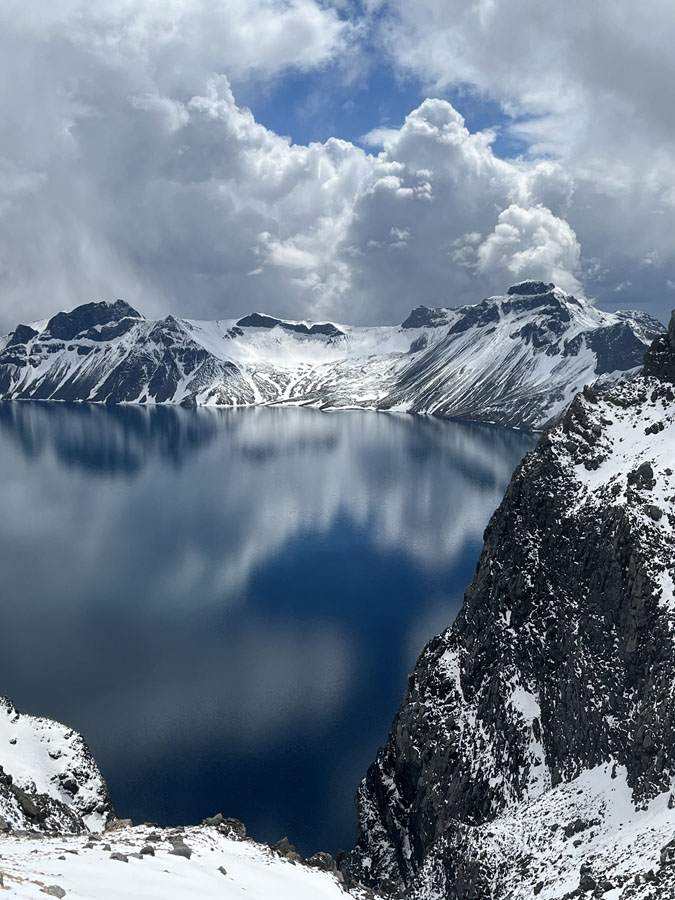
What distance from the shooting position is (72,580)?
12425 cm

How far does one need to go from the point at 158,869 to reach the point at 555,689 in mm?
44811

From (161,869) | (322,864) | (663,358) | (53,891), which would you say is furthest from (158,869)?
(663,358)

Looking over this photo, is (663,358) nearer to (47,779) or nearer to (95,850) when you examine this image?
(95,850)

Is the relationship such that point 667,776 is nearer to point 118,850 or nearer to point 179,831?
point 179,831

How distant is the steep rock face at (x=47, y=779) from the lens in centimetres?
4378

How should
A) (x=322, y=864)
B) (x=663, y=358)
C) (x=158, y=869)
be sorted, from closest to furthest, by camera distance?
1. (x=158, y=869)
2. (x=322, y=864)
3. (x=663, y=358)

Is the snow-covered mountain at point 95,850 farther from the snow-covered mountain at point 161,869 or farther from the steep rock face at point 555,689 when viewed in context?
the steep rock face at point 555,689

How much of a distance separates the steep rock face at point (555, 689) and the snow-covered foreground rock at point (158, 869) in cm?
1821

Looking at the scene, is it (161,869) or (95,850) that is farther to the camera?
(95,850)

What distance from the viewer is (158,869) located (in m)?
25.5

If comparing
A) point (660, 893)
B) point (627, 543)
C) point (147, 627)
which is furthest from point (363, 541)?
point (660, 893)

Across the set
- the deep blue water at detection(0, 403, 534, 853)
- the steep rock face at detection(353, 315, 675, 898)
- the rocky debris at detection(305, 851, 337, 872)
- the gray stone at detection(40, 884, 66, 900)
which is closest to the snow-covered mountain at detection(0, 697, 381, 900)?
the gray stone at detection(40, 884, 66, 900)

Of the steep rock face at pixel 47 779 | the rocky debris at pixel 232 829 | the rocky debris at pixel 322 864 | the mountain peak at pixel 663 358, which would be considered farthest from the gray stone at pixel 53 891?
the mountain peak at pixel 663 358

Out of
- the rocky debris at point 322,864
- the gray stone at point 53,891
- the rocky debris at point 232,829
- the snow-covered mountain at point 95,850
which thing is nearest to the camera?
the gray stone at point 53,891
